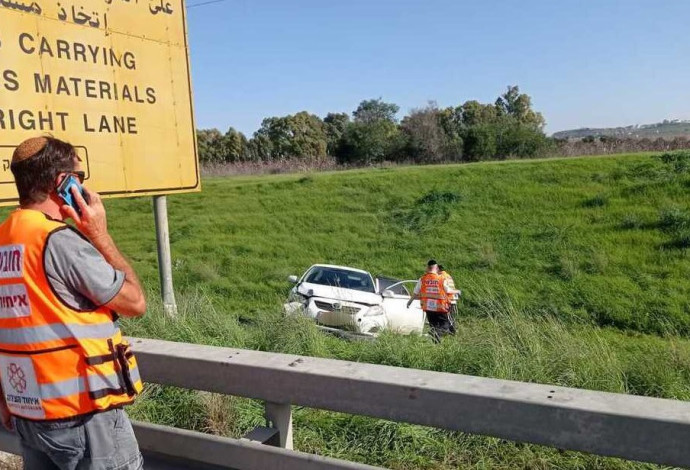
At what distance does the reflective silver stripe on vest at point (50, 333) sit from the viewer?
2.10 meters

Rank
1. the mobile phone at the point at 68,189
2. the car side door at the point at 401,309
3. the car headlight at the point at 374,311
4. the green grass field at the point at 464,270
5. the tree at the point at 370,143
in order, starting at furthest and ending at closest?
the tree at the point at 370,143, the car side door at the point at 401,309, the car headlight at the point at 374,311, the green grass field at the point at 464,270, the mobile phone at the point at 68,189

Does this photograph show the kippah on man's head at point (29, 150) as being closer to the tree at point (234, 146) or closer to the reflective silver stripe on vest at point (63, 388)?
the reflective silver stripe on vest at point (63, 388)

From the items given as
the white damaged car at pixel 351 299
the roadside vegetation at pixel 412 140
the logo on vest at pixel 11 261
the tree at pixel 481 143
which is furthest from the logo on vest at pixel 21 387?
the tree at pixel 481 143

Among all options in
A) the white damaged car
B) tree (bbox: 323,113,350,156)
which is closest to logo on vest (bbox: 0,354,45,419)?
the white damaged car

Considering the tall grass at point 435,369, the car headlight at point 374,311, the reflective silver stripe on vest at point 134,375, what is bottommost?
the car headlight at point 374,311

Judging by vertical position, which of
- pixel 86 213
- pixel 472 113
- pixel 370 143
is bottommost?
pixel 86 213

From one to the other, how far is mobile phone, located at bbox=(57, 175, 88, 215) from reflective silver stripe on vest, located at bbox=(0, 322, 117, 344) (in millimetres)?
425

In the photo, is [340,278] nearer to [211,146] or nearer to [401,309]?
[401,309]

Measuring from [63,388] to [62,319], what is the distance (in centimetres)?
24

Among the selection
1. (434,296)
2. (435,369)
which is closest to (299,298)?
(434,296)

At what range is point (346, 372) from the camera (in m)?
2.83

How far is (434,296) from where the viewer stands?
38.0ft

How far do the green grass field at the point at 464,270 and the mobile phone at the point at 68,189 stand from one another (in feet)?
6.36

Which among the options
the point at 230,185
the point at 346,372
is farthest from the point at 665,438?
the point at 230,185
